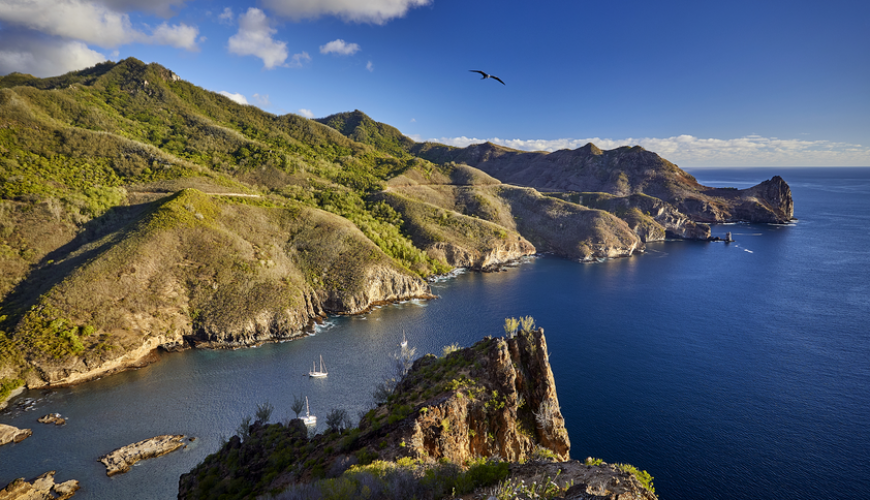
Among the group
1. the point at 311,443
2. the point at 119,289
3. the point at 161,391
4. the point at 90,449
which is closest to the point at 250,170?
the point at 119,289

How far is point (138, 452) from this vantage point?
40750 mm

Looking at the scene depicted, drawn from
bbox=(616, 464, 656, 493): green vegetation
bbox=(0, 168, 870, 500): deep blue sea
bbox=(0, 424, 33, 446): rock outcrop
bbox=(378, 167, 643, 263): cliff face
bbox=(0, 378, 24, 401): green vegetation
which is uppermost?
bbox=(378, 167, 643, 263): cliff face

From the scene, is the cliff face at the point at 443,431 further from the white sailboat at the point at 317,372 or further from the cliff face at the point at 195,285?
the cliff face at the point at 195,285

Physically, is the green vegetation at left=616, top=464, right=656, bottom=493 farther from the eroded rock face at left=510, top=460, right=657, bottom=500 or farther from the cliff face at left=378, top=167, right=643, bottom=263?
the cliff face at left=378, top=167, right=643, bottom=263

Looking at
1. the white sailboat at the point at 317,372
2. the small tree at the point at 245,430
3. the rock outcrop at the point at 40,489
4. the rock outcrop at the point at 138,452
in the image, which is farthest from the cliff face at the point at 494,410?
the rock outcrop at the point at 40,489

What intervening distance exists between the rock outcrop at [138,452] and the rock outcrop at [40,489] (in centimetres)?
288

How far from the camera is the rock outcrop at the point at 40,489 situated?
34.8 m

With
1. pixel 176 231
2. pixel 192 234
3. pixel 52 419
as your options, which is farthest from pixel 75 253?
pixel 52 419

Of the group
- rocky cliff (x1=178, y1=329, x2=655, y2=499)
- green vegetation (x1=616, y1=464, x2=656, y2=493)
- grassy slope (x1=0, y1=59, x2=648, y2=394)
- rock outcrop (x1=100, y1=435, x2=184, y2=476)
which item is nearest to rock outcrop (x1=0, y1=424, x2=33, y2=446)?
grassy slope (x1=0, y1=59, x2=648, y2=394)

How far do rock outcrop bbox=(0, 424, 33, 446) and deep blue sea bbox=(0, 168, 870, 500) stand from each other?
87 cm

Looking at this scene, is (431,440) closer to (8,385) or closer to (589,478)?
(589,478)

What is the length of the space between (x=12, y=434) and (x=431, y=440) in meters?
53.9

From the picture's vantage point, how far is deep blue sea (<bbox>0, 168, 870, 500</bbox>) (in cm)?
3841

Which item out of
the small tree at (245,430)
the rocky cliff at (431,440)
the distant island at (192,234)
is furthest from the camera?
the distant island at (192,234)
